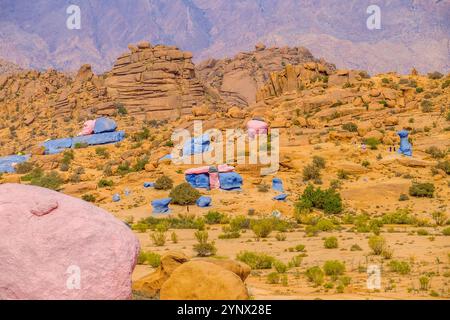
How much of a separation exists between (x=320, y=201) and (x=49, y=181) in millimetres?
18657

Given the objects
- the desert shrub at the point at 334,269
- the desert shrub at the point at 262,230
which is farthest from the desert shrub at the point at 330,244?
the desert shrub at the point at 334,269

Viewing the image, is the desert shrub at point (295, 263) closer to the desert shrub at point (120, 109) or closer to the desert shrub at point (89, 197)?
the desert shrub at point (89, 197)

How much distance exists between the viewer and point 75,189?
35.0 metres

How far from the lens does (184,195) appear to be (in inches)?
1201

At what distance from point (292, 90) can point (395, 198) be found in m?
31.2

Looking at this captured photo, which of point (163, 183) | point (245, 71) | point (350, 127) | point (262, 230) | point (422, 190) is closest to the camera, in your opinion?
point (262, 230)

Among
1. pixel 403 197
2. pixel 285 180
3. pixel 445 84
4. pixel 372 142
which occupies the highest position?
pixel 445 84

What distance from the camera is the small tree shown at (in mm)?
30406

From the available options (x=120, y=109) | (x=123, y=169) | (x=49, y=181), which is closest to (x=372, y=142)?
(x=123, y=169)

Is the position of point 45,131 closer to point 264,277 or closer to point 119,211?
point 119,211

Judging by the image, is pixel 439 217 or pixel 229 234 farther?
pixel 439 217

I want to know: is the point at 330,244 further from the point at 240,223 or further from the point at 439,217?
the point at 439,217

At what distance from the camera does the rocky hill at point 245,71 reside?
3794 inches

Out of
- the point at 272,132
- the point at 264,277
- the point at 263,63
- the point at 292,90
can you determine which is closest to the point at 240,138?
the point at 272,132
